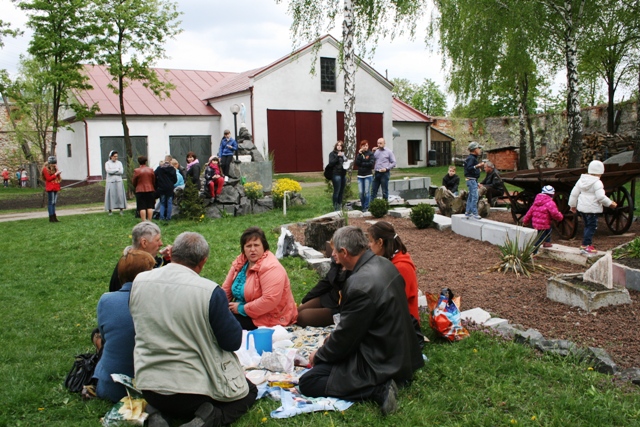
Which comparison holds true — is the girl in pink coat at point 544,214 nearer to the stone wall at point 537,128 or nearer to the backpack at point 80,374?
the backpack at point 80,374

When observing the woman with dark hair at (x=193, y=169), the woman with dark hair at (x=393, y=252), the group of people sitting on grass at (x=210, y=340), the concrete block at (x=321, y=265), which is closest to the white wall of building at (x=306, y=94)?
the woman with dark hair at (x=193, y=169)

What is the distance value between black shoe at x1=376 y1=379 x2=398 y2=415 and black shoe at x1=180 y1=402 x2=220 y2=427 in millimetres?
1126

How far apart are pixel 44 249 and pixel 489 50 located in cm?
1545

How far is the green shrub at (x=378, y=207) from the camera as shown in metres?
12.9

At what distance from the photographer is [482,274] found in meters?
7.74

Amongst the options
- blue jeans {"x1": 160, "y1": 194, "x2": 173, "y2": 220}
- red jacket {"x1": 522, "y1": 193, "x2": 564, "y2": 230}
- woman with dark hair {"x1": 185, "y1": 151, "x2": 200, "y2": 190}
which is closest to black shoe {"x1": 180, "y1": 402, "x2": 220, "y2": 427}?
red jacket {"x1": 522, "y1": 193, "x2": 564, "y2": 230}

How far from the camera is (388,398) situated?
3895mm

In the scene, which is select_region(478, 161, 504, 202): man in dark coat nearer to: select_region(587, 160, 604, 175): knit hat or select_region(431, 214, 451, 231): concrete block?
select_region(431, 214, 451, 231): concrete block

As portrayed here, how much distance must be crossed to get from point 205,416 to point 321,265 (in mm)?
4763

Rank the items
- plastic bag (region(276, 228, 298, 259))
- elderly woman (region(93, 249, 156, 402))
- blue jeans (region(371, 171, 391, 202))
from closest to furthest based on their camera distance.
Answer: elderly woman (region(93, 249, 156, 402)) → plastic bag (region(276, 228, 298, 259)) → blue jeans (region(371, 171, 391, 202))

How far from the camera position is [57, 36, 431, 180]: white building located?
2844 centimetres

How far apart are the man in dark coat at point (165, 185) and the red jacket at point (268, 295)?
8764 millimetres

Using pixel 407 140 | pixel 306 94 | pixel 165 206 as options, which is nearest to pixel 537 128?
pixel 407 140

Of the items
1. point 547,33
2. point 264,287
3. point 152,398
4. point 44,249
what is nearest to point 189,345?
point 152,398
